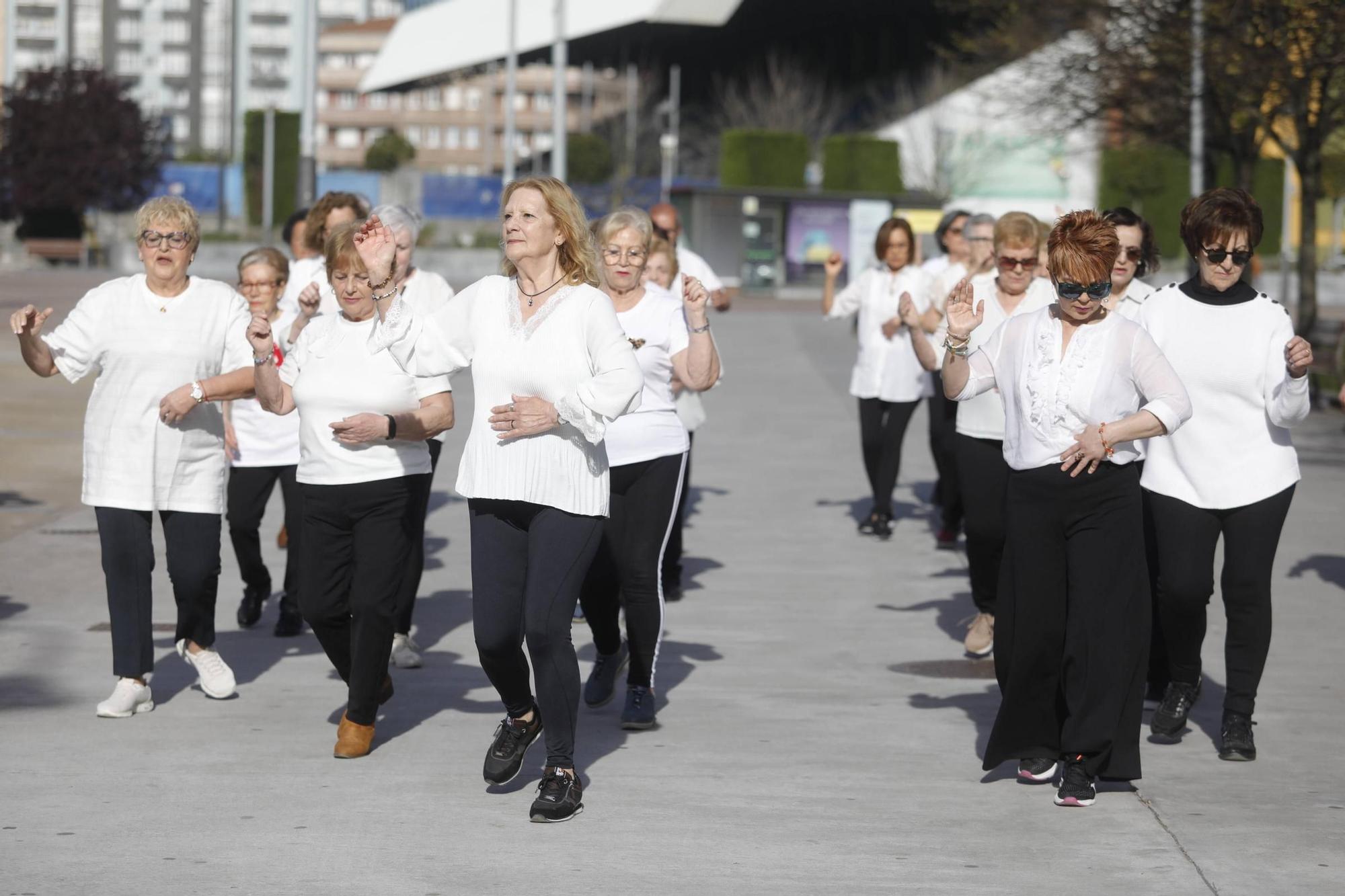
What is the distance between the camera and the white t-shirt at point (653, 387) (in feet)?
22.5

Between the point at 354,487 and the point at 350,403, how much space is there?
10.5 inches

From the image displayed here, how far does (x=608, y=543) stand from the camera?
22.4ft

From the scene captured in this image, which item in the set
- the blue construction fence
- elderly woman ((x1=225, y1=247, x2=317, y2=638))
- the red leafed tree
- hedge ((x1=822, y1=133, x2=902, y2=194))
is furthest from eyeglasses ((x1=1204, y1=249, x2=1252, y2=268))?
the red leafed tree

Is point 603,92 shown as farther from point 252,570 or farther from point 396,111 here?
point 252,570

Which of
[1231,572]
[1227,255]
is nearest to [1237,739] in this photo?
[1231,572]

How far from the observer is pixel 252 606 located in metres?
8.71

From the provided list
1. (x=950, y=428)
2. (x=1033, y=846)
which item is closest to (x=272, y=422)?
(x=950, y=428)

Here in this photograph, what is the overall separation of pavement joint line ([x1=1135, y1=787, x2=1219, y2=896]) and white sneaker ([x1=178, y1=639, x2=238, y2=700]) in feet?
10.4

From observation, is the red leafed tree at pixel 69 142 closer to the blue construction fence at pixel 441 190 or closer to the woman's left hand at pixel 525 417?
the blue construction fence at pixel 441 190

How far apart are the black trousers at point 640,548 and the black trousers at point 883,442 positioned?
4713mm

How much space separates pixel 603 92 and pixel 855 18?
3108 cm

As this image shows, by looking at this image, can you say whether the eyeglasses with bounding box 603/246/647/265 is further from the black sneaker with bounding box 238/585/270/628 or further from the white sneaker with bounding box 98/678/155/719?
the black sneaker with bounding box 238/585/270/628

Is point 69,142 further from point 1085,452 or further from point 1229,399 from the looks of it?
point 1085,452

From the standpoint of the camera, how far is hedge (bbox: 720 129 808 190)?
5659cm
